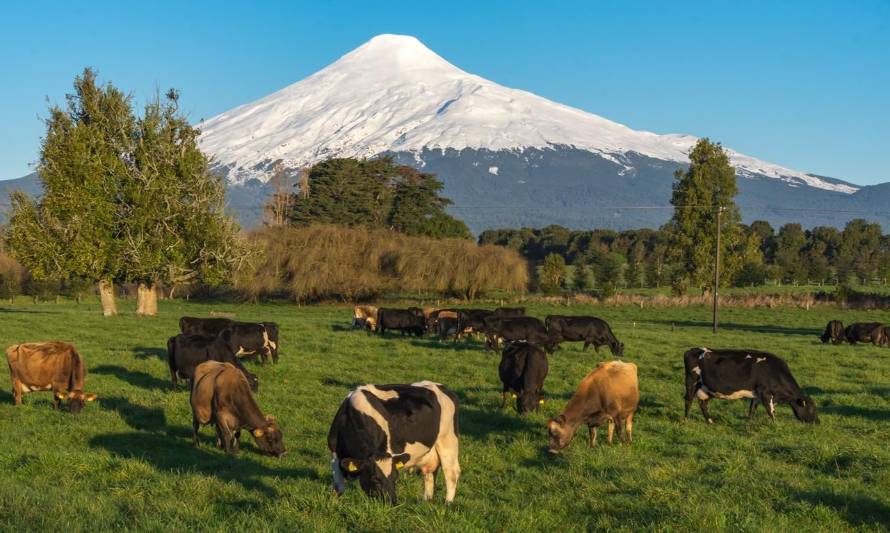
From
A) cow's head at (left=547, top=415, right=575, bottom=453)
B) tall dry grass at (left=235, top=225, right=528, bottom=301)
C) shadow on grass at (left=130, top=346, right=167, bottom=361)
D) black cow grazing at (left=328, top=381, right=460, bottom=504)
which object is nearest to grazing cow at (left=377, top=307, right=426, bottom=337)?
shadow on grass at (left=130, top=346, right=167, bottom=361)

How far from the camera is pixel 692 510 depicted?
792 centimetres

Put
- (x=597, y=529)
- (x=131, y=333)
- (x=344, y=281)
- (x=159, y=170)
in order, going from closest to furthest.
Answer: (x=597, y=529) → (x=131, y=333) → (x=159, y=170) → (x=344, y=281)

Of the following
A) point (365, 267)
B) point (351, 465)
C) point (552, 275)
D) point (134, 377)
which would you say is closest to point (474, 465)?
point (351, 465)

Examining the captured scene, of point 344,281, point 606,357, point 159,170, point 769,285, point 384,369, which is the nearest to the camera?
point 384,369

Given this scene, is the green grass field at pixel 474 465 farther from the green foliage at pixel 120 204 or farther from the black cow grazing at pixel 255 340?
the green foliage at pixel 120 204

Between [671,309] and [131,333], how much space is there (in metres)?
31.8

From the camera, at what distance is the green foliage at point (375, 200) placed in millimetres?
79000

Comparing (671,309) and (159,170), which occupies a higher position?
(159,170)

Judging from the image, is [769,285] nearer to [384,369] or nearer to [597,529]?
[384,369]

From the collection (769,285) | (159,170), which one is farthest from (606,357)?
(769,285)

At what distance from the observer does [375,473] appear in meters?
8.05

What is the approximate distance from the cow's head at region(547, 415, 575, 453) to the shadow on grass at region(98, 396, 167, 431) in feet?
20.3

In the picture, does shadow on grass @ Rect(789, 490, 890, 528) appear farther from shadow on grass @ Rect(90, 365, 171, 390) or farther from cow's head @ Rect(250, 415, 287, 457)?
shadow on grass @ Rect(90, 365, 171, 390)

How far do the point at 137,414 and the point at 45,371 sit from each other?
1.99 meters
